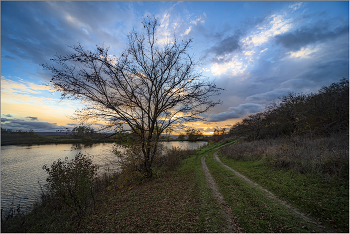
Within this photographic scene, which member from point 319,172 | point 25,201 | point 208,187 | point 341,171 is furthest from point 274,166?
point 25,201

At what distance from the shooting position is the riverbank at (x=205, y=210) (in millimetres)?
4328

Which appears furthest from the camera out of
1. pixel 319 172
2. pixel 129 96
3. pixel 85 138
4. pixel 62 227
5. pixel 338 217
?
pixel 129 96

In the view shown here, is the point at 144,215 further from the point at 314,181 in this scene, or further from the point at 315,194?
the point at 314,181

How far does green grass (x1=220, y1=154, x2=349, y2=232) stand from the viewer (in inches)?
163

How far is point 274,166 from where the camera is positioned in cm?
911

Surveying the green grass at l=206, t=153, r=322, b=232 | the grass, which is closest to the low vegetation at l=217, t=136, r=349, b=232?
the green grass at l=206, t=153, r=322, b=232

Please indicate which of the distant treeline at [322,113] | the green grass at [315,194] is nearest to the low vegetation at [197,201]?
the green grass at [315,194]

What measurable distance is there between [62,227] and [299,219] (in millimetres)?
8546

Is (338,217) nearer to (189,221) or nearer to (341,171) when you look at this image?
(341,171)

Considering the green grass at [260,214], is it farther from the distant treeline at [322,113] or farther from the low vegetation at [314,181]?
the distant treeline at [322,113]

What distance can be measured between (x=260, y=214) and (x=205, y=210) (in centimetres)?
176

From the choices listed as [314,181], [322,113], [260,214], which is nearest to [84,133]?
[260,214]

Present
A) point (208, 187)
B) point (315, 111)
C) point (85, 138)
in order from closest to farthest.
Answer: point (208, 187)
point (85, 138)
point (315, 111)

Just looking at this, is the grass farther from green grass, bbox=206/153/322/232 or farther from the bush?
the bush
